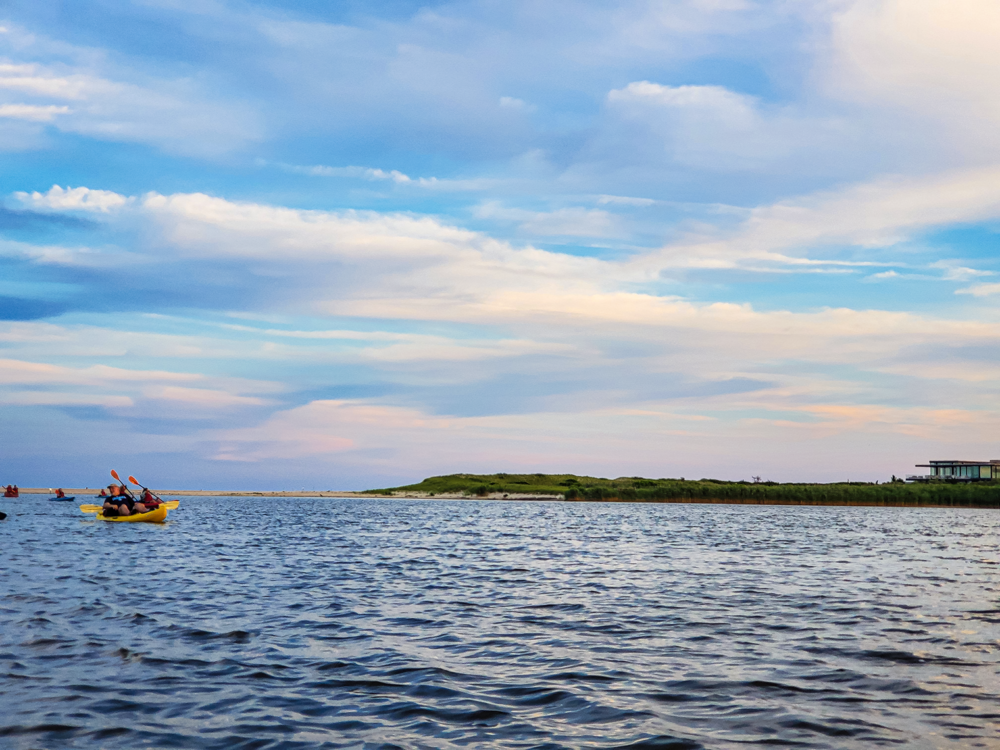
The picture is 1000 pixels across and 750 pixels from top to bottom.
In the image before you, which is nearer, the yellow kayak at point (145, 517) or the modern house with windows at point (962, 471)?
the yellow kayak at point (145, 517)

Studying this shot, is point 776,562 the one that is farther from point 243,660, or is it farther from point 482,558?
point 243,660

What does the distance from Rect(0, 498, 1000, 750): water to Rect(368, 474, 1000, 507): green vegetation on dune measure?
68.7 metres

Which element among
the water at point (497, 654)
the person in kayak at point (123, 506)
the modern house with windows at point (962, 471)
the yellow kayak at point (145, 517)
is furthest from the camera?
the modern house with windows at point (962, 471)

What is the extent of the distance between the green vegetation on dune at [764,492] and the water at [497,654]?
6870 cm

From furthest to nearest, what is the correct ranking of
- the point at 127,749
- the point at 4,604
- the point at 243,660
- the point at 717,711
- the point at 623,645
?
the point at 4,604 < the point at 623,645 < the point at 243,660 < the point at 717,711 < the point at 127,749

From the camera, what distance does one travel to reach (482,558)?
1353 inches

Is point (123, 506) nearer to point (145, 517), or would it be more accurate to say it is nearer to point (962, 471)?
point (145, 517)

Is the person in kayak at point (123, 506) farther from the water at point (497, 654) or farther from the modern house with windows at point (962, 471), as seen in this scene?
the modern house with windows at point (962, 471)

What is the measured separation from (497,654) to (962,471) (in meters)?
153

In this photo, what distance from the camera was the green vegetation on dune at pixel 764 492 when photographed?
308 ft

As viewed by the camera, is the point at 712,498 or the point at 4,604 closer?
the point at 4,604

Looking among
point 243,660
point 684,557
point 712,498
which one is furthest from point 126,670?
point 712,498

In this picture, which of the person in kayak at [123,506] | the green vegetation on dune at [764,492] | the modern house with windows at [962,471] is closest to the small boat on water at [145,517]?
the person in kayak at [123,506]

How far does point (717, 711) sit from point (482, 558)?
23.7m
